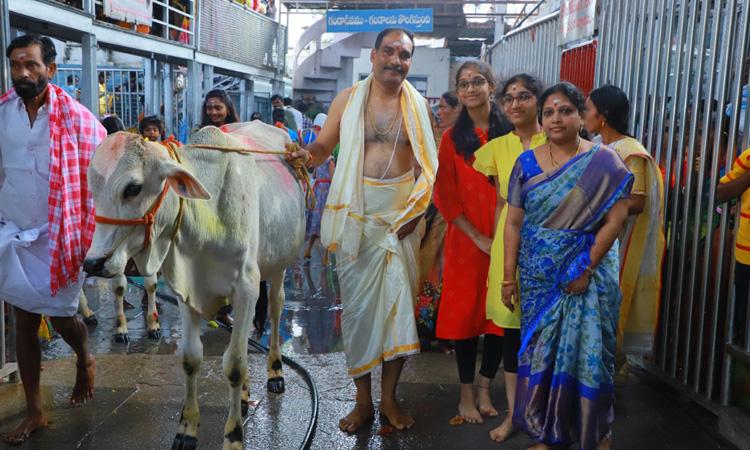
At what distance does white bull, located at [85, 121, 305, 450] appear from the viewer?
279cm

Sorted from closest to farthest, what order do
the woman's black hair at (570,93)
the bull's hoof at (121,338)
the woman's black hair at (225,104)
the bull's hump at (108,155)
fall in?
the bull's hump at (108,155) → the woman's black hair at (570,93) → the woman's black hair at (225,104) → the bull's hoof at (121,338)

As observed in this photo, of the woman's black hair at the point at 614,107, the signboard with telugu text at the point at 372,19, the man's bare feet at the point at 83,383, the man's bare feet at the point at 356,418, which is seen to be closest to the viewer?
the man's bare feet at the point at 356,418

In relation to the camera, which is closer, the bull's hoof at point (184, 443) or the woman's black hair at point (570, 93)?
the woman's black hair at point (570, 93)

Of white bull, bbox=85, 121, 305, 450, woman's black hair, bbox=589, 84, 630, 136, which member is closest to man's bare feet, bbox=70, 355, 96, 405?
white bull, bbox=85, 121, 305, 450

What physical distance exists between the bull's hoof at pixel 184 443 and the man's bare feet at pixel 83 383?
86 centimetres

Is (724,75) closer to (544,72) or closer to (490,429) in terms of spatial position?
(490,429)

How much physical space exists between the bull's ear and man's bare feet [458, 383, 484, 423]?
1865mm

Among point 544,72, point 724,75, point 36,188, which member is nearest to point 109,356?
point 36,188

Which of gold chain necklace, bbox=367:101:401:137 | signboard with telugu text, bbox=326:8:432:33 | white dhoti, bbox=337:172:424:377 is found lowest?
white dhoti, bbox=337:172:424:377

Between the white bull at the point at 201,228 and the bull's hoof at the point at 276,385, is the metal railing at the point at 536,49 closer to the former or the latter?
the white bull at the point at 201,228

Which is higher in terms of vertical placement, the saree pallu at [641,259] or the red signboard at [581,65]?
the red signboard at [581,65]

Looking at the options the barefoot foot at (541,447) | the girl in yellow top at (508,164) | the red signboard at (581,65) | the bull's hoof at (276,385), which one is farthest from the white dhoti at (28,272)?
the red signboard at (581,65)

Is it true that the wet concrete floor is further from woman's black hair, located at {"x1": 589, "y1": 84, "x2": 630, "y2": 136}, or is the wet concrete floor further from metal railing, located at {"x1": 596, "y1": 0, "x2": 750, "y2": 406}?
woman's black hair, located at {"x1": 589, "y1": 84, "x2": 630, "y2": 136}

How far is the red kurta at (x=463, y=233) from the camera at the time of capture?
382 centimetres
